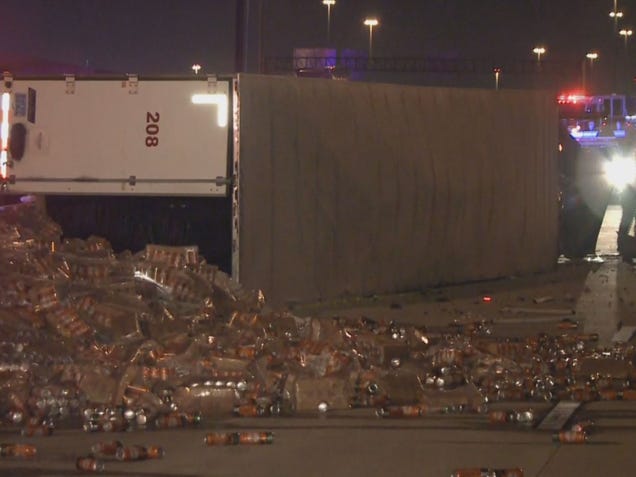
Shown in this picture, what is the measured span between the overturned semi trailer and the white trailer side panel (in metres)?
0.02

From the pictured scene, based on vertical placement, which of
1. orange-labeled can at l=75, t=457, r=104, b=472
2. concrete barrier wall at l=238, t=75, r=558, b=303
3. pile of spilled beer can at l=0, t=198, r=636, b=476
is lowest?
orange-labeled can at l=75, t=457, r=104, b=472

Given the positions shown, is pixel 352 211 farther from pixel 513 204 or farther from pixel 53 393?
pixel 53 393

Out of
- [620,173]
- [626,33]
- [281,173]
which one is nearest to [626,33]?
[626,33]

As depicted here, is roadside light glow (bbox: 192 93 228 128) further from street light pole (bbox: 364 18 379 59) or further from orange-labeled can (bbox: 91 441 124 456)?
street light pole (bbox: 364 18 379 59)

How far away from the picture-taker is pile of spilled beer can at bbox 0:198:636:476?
8656 mm

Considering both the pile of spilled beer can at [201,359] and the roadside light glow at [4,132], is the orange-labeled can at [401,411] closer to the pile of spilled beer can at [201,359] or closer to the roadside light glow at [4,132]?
the pile of spilled beer can at [201,359]

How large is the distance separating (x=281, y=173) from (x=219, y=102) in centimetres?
118

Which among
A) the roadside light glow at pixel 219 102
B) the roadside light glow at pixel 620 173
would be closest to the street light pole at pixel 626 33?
the roadside light glow at pixel 620 173

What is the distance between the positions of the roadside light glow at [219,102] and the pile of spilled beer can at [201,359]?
2.09 meters

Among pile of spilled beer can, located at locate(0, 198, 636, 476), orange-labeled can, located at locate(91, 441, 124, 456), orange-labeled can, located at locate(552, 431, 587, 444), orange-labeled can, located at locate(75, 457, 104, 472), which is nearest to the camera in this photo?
orange-labeled can, located at locate(75, 457, 104, 472)

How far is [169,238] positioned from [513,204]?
5733 millimetres

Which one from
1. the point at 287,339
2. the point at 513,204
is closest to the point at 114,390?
the point at 287,339

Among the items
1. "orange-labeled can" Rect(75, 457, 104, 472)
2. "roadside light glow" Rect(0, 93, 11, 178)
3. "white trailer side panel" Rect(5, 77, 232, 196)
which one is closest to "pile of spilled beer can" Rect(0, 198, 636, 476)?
"orange-labeled can" Rect(75, 457, 104, 472)

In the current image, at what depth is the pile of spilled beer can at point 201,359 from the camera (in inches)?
341
